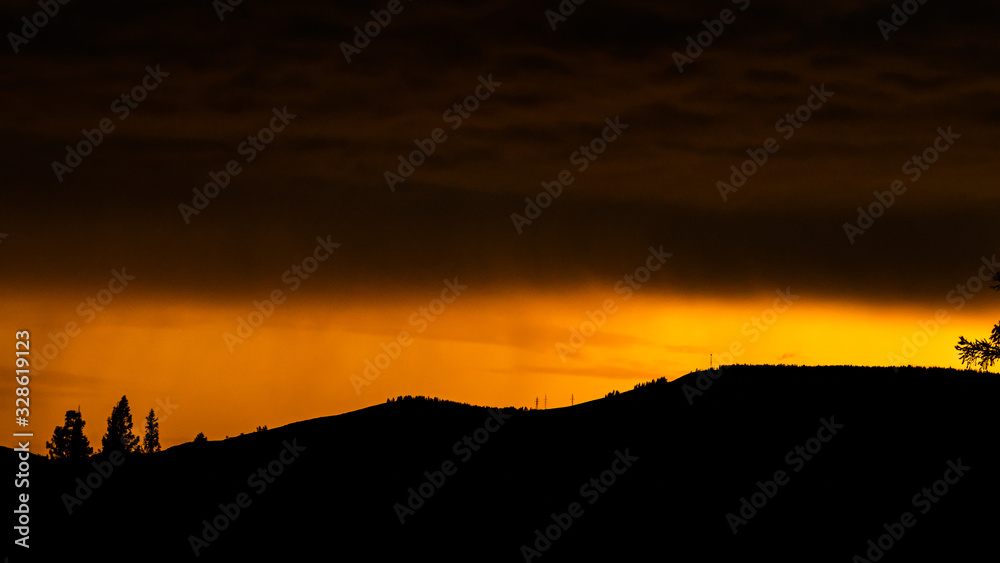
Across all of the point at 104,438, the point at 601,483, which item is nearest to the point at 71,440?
the point at 104,438

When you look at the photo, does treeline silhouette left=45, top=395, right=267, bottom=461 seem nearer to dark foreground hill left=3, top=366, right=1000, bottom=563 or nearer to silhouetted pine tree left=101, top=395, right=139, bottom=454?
silhouetted pine tree left=101, top=395, right=139, bottom=454

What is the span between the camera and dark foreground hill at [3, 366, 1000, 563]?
34.0m

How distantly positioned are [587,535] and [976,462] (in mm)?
14235

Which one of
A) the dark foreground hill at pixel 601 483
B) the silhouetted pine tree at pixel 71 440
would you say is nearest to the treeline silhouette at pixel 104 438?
the silhouetted pine tree at pixel 71 440

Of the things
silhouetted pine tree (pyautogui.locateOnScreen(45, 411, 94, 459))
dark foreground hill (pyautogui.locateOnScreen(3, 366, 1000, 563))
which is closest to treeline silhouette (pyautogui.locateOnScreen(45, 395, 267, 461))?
silhouetted pine tree (pyautogui.locateOnScreen(45, 411, 94, 459))

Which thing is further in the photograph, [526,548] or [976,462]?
[976,462]

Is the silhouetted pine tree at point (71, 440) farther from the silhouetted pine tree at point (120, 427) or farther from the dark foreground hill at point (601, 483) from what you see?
the dark foreground hill at point (601, 483)

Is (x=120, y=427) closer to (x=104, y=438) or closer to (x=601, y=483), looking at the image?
(x=104, y=438)

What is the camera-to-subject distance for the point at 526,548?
113 ft

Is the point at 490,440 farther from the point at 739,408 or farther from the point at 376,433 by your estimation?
the point at 739,408

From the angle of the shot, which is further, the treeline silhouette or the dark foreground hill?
the treeline silhouette

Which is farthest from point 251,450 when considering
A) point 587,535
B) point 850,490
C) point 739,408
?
point 850,490

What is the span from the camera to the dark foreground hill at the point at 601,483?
112 ft

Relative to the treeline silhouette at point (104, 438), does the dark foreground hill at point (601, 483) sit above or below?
above
